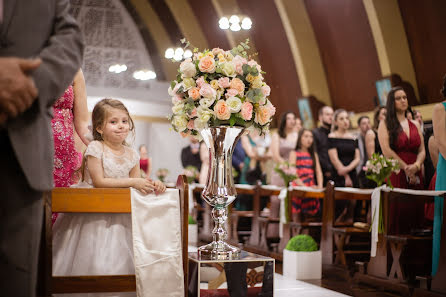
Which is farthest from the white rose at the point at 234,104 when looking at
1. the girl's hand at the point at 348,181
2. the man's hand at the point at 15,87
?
the girl's hand at the point at 348,181

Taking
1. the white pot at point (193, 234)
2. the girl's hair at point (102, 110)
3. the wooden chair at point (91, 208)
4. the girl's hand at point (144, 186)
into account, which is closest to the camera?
the wooden chair at point (91, 208)

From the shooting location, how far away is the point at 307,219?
671cm

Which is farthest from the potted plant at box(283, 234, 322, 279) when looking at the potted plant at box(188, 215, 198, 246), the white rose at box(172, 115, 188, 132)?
the potted plant at box(188, 215, 198, 246)

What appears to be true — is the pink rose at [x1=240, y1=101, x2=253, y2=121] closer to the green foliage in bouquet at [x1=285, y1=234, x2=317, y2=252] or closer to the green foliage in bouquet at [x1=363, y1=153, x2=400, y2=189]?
the green foliage in bouquet at [x1=363, y1=153, x2=400, y2=189]

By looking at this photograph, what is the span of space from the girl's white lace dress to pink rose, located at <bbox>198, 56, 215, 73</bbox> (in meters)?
0.92

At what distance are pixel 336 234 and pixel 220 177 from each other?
286cm

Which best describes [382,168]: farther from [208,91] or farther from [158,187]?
[158,187]

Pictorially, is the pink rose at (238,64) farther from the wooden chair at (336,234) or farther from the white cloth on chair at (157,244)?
the wooden chair at (336,234)

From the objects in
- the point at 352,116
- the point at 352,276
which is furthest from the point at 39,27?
the point at 352,116

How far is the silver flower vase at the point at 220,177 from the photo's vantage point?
3.35 meters

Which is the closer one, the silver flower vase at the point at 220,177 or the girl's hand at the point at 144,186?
the girl's hand at the point at 144,186

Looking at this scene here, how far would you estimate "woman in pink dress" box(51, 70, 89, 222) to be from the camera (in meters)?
3.24

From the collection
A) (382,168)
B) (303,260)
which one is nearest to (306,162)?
(303,260)

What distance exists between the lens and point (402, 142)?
566cm
